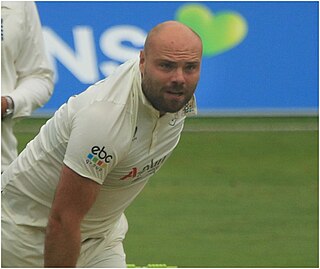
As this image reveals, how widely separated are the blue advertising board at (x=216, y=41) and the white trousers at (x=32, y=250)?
701 cm

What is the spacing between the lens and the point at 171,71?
5.41 m

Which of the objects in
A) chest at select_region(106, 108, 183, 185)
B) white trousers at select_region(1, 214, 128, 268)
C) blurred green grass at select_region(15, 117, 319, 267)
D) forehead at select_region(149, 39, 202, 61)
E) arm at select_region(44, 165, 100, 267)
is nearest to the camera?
forehead at select_region(149, 39, 202, 61)

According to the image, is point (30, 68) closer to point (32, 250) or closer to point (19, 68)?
point (19, 68)

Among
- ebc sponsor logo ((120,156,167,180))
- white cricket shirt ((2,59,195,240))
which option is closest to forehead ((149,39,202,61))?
white cricket shirt ((2,59,195,240))

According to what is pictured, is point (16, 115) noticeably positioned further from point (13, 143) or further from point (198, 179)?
point (198, 179)

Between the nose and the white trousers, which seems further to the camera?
the white trousers

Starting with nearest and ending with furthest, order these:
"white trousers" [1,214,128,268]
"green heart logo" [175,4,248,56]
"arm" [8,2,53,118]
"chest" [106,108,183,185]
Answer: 1. "chest" [106,108,183,185]
2. "white trousers" [1,214,128,268]
3. "arm" [8,2,53,118]
4. "green heart logo" [175,4,248,56]

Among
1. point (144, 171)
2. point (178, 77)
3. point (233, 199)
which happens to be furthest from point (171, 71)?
point (233, 199)

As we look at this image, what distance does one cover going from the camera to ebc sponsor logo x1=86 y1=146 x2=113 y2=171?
545 cm

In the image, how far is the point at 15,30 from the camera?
7.93 m

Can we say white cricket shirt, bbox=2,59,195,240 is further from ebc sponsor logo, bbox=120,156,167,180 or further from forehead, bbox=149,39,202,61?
forehead, bbox=149,39,202,61

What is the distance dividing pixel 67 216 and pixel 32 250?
2.29 feet

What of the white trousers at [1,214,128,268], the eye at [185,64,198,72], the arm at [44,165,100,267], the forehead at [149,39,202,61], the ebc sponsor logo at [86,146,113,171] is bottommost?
the white trousers at [1,214,128,268]

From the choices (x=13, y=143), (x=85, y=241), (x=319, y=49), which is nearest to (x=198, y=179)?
(x=319, y=49)
